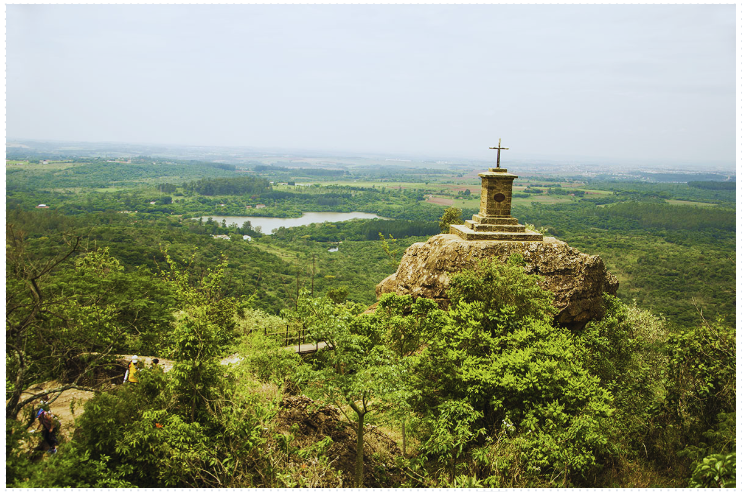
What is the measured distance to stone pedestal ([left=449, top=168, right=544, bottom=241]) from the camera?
1573cm

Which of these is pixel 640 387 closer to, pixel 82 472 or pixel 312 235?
pixel 82 472

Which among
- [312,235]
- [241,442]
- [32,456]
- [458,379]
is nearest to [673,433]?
[458,379]

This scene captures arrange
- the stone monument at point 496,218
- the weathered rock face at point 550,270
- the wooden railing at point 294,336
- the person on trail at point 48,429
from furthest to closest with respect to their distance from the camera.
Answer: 1. the wooden railing at point 294,336
2. the stone monument at point 496,218
3. the weathered rock face at point 550,270
4. the person on trail at point 48,429

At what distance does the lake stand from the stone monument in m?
90.2

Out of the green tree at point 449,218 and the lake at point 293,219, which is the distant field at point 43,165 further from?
the green tree at point 449,218

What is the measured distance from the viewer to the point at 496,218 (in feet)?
52.6

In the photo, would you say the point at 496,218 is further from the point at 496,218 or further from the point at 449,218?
the point at 449,218

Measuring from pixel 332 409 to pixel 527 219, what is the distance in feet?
274

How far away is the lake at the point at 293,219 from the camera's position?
357 ft

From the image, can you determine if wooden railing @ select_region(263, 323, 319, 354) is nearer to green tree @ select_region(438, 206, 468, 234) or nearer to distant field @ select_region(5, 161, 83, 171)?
green tree @ select_region(438, 206, 468, 234)

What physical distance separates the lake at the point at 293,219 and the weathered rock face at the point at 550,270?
90.6 metres

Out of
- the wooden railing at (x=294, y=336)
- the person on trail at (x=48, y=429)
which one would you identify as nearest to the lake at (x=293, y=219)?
the wooden railing at (x=294, y=336)

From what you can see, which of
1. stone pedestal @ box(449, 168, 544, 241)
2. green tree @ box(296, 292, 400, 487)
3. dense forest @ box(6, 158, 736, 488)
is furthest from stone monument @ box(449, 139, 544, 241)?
green tree @ box(296, 292, 400, 487)

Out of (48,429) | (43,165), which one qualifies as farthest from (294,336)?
(43,165)
